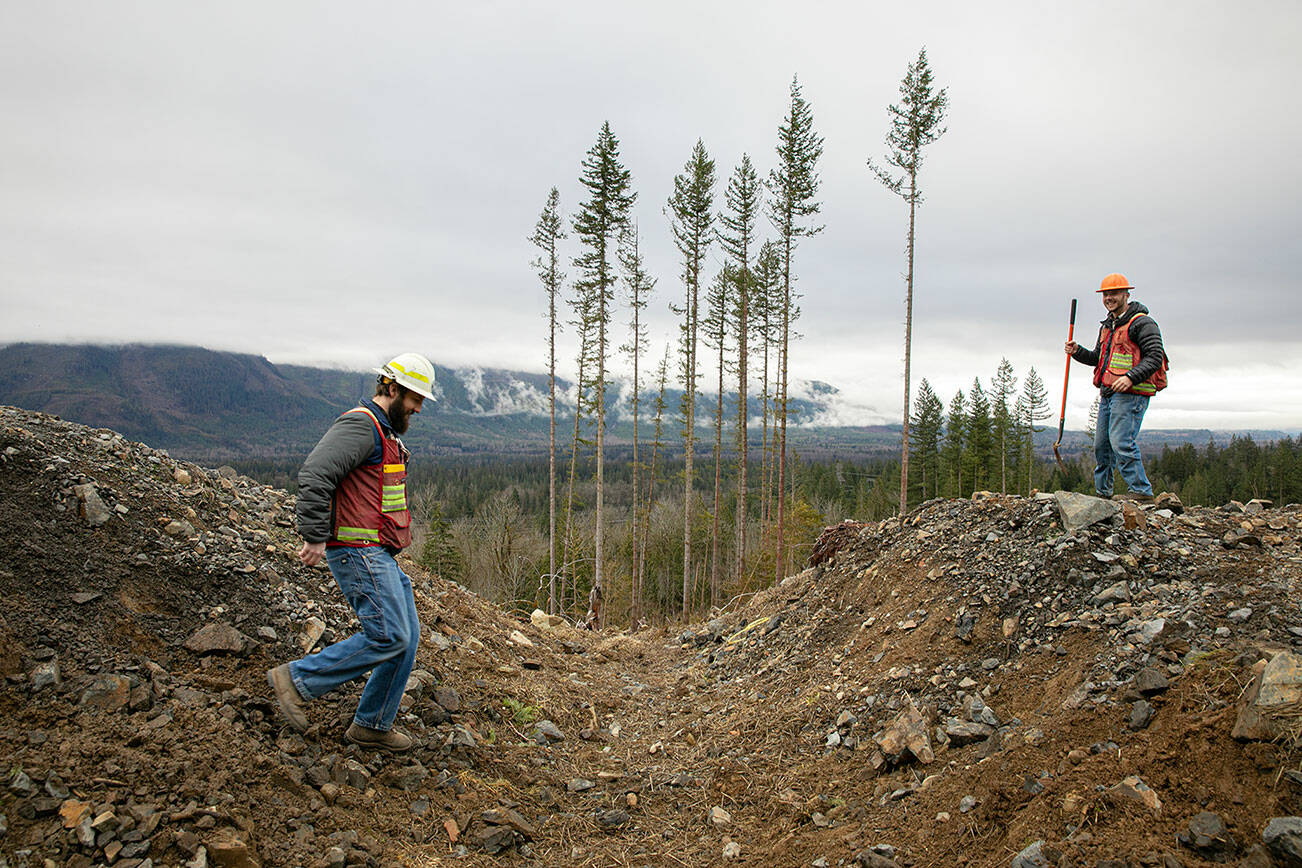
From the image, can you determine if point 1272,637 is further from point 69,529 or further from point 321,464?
point 69,529

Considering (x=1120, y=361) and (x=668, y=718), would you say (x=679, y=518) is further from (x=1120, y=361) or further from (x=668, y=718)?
(x=1120, y=361)

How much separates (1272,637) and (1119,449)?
3.45 m

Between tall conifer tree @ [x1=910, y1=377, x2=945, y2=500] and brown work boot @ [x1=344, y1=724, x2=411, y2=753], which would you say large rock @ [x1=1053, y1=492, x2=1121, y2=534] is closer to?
brown work boot @ [x1=344, y1=724, x2=411, y2=753]

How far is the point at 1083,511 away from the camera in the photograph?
580 centimetres

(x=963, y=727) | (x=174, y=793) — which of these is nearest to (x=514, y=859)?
(x=174, y=793)

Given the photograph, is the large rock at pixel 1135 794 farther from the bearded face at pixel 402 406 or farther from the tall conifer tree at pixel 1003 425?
the tall conifer tree at pixel 1003 425

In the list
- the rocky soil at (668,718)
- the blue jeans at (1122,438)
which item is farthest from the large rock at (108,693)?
the blue jeans at (1122,438)

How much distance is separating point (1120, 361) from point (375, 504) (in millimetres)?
7597

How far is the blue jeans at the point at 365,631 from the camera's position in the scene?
3.90m

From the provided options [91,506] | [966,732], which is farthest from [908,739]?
[91,506]

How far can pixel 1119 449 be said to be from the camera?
262 inches

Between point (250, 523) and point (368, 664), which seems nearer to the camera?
point (368, 664)

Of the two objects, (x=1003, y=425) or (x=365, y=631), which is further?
(x=1003, y=425)

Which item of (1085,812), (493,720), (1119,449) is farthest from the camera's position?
(1119,449)
